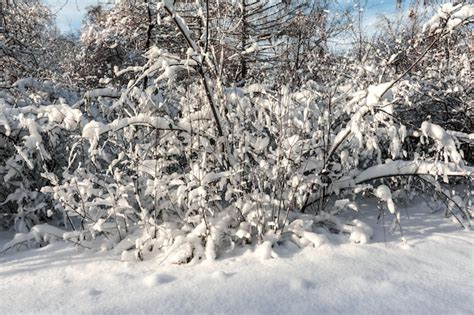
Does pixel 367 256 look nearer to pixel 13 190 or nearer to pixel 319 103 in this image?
pixel 319 103

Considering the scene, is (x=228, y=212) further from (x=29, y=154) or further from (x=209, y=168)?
(x=29, y=154)

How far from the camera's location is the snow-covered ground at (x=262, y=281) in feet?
5.59

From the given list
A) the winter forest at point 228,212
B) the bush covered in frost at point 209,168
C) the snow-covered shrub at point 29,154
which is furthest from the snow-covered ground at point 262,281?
the snow-covered shrub at point 29,154

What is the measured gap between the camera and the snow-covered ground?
1.70m

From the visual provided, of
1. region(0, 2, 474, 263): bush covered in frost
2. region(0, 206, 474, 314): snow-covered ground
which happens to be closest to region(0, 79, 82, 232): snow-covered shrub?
region(0, 2, 474, 263): bush covered in frost

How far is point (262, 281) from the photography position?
190 centimetres

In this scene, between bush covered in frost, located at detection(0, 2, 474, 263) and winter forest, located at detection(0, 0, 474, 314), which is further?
bush covered in frost, located at detection(0, 2, 474, 263)

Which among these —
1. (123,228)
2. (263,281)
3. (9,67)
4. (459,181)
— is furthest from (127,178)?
(9,67)

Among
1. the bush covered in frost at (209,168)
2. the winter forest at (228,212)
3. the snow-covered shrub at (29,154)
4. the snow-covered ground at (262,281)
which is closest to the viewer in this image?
the snow-covered ground at (262,281)

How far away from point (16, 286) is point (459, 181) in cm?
376

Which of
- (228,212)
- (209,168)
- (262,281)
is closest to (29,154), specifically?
(209,168)

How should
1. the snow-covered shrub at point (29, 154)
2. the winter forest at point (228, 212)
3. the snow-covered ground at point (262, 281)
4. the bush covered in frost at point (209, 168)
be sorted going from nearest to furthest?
the snow-covered ground at point (262, 281)
the winter forest at point (228, 212)
the bush covered in frost at point (209, 168)
the snow-covered shrub at point (29, 154)

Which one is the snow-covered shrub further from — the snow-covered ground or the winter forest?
the snow-covered ground

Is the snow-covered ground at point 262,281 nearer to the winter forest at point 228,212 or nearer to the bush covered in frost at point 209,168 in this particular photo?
the winter forest at point 228,212
